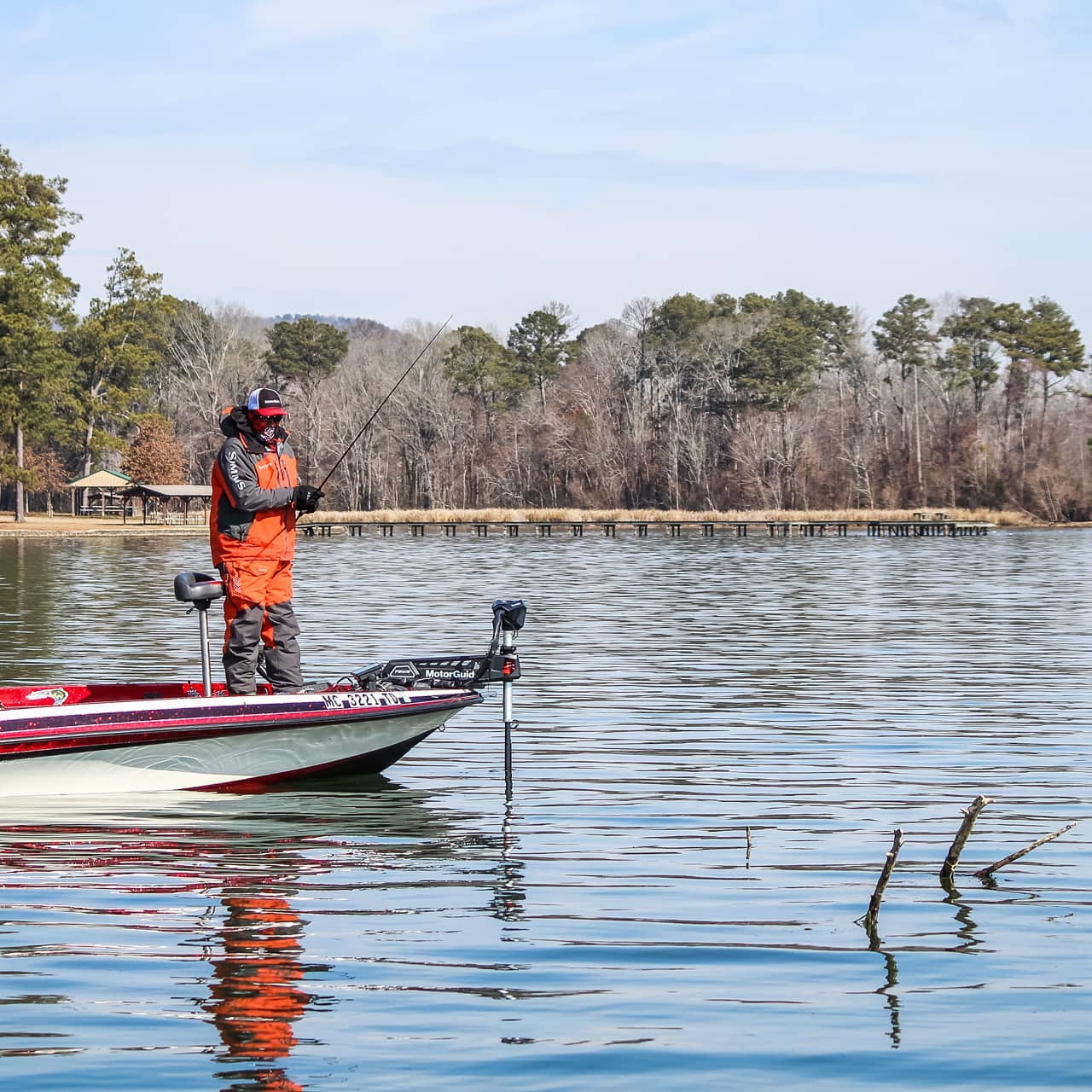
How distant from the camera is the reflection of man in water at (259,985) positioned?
7.46m

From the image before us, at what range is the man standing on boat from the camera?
12461 millimetres

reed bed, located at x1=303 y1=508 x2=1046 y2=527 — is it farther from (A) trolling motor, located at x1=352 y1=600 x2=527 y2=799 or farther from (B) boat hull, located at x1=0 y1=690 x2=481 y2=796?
(B) boat hull, located at x1=0 y1=690 x2=481 y2=796

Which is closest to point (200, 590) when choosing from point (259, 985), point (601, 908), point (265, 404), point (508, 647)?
point (265, 404)

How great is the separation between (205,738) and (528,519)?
91577mm

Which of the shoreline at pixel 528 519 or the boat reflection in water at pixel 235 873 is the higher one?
the shoreline at pixel 528 519

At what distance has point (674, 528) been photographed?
101000 mm

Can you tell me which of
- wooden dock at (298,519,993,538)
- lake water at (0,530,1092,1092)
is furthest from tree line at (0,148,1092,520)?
lake water at (0,530,1092,1092)

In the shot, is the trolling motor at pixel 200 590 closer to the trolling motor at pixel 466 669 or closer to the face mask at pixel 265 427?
the face mask at pixel 265 427

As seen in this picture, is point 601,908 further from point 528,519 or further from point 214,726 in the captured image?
point 528,519

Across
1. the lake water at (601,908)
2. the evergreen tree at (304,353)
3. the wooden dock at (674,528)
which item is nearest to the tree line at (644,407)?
the evergreen tree at (304,353)

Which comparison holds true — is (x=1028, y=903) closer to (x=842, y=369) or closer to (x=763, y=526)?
(x=763, y=526)

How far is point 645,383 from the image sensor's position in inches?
4958

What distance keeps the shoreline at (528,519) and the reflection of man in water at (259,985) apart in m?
87.3

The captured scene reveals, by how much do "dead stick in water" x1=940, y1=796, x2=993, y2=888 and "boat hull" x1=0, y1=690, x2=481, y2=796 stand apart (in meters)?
4.41
